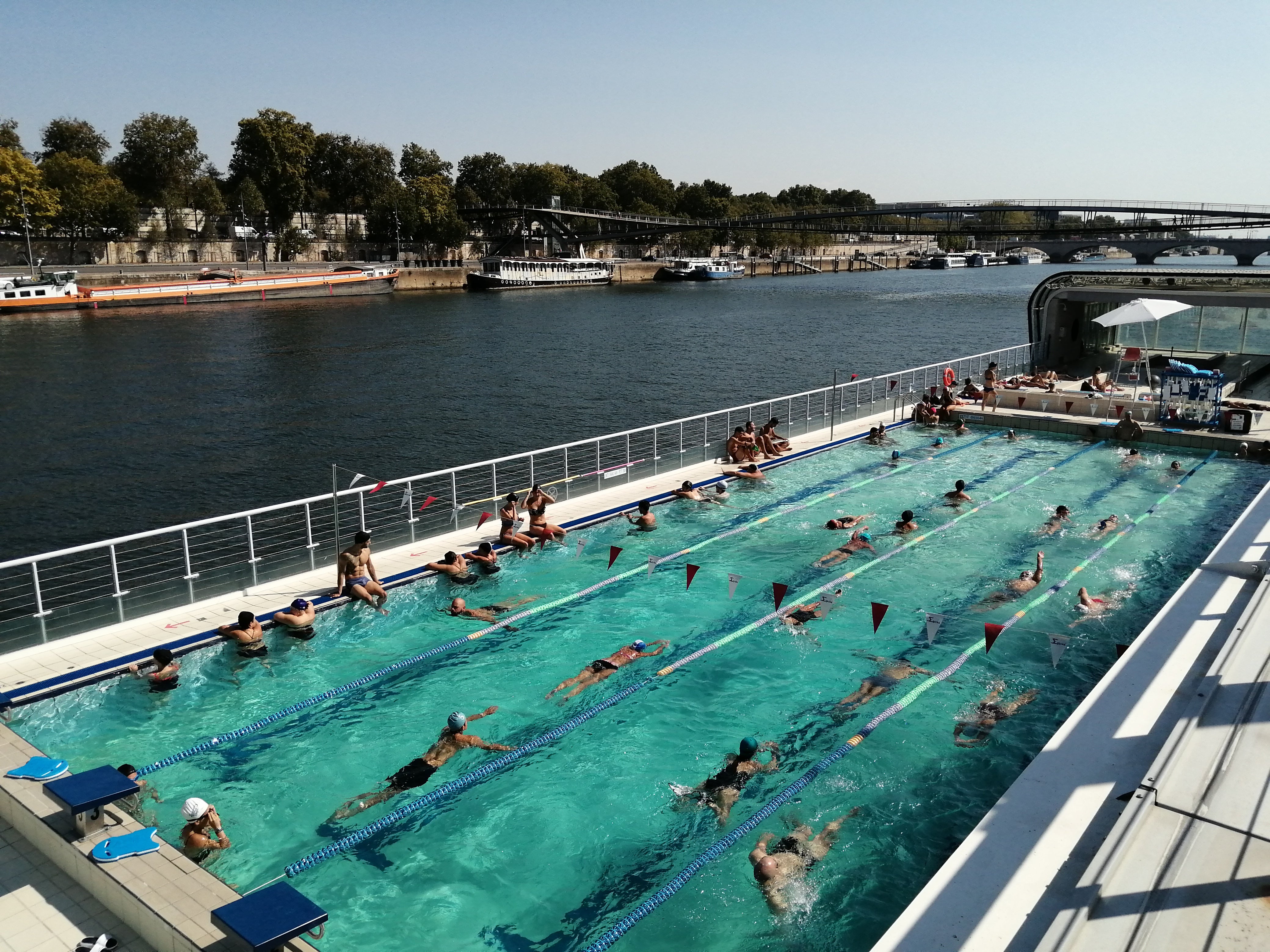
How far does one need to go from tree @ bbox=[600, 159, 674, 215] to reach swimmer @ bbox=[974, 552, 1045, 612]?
15074 cm

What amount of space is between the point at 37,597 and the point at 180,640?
179 cm

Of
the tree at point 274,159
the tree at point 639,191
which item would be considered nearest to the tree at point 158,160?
the tree at point 274,159

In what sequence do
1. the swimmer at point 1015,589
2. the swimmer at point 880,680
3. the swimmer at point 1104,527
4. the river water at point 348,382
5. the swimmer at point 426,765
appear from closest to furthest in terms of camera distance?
the swimmer at point 426,765 → the swimmer at point 880,680 → the swimmer at point 1015,589 → the swimmer at point 1104,527 → the river water at point 348,382

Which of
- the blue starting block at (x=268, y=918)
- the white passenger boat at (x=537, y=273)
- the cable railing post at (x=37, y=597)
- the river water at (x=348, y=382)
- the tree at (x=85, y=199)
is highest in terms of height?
the tree at (x=85, y=199)

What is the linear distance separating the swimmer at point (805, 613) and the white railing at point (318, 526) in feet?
16.5

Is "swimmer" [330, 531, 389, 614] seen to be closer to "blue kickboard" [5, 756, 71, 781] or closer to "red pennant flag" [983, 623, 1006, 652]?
"blue kickboard" [5, 756, 71, 781]

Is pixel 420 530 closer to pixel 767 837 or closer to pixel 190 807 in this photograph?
pixel 190 807

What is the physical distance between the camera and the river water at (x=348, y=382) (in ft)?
104

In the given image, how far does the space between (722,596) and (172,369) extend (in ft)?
153

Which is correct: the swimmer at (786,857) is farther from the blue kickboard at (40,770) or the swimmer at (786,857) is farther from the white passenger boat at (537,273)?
the white passenger boat at (537,273)

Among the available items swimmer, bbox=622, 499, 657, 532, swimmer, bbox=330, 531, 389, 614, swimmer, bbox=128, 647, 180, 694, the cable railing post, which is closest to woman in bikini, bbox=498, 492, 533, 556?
swimmer, bbox=622, 499, 657, 532

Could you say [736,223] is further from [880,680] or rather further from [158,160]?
[880,680]

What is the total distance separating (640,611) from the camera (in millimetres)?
14906

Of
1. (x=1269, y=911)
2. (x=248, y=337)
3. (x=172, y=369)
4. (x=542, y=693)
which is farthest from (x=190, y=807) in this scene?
(x=248, y=337)
